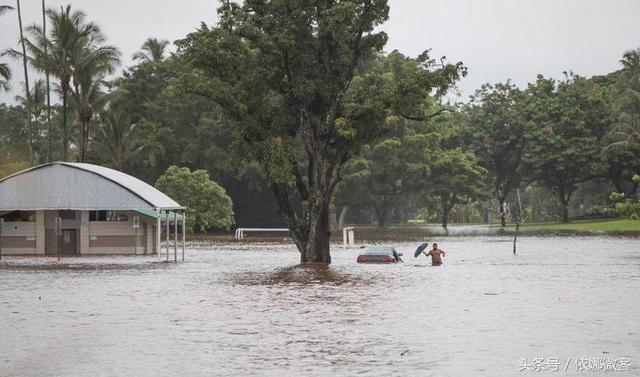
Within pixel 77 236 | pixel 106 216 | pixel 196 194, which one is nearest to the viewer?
pixel 77 236

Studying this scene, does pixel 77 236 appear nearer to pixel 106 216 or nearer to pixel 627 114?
pixel 106 216

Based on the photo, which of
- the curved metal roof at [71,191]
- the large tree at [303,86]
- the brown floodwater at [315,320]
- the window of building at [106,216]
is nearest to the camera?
the brown floodwater at [315,320]

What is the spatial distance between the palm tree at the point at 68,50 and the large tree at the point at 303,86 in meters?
20.1

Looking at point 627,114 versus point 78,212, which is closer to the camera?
point 78,212

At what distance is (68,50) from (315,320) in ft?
156

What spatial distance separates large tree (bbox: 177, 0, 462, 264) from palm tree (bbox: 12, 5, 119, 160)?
2013 centimetres

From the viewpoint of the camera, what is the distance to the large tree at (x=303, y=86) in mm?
46000

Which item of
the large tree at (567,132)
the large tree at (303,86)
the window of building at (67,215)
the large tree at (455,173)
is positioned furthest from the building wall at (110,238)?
the large tree at (567,132)

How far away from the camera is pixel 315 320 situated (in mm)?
22547

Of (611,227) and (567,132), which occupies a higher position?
(567,132)

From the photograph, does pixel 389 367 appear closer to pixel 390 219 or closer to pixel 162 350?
pixel 162 350

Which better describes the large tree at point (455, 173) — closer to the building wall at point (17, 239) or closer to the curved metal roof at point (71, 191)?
the curved metal roof at point (71, 191)

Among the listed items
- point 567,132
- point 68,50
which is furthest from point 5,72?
point 567,132

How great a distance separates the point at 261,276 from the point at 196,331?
55.8 feet
